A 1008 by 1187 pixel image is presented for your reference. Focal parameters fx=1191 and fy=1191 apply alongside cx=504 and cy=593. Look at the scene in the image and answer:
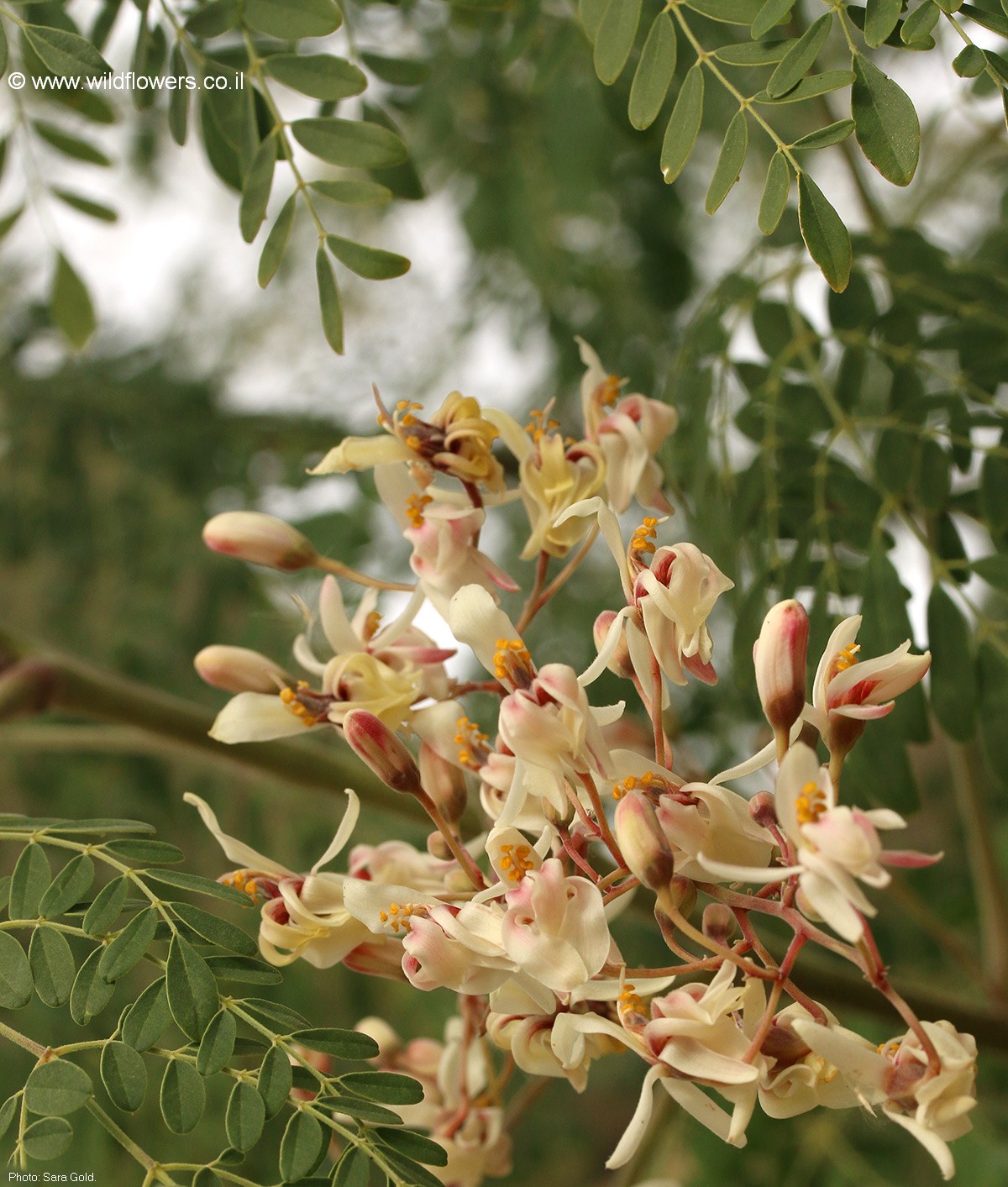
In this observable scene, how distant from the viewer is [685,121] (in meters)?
0.45

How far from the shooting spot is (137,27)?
567 millimetres

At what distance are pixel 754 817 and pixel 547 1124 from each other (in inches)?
53.1

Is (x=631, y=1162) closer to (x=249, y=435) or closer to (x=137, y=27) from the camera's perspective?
(x=137, y=27)

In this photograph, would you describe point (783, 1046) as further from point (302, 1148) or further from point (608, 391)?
point (608, 391)

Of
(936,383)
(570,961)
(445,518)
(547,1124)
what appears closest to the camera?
(570,961)

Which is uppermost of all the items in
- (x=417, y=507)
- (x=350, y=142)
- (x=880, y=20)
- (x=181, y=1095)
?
(x=880, y=20)

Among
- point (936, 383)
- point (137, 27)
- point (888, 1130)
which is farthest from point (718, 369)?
point (888, 1130)

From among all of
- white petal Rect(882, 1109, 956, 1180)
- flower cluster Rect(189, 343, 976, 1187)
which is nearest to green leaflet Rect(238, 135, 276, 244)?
flower cluster Rect(189, 343, 976, 1187)

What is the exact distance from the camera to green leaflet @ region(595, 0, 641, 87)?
46 cm

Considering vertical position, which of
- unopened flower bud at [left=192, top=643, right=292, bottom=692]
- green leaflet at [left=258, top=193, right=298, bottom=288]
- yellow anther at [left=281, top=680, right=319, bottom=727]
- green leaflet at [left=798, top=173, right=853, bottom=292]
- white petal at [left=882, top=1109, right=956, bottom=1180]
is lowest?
unopened flower bud at [left=192, top=643, right=292, bottom=692]

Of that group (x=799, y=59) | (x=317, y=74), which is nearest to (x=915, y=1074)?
(x=799, y=59)

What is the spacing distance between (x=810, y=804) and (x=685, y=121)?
267mm

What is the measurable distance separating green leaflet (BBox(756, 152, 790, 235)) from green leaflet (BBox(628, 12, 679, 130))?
64mm

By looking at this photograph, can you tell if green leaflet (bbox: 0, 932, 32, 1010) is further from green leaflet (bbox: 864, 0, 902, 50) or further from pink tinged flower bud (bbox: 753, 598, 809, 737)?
green leaflet (bbox: 864, 0, 902, 50)
